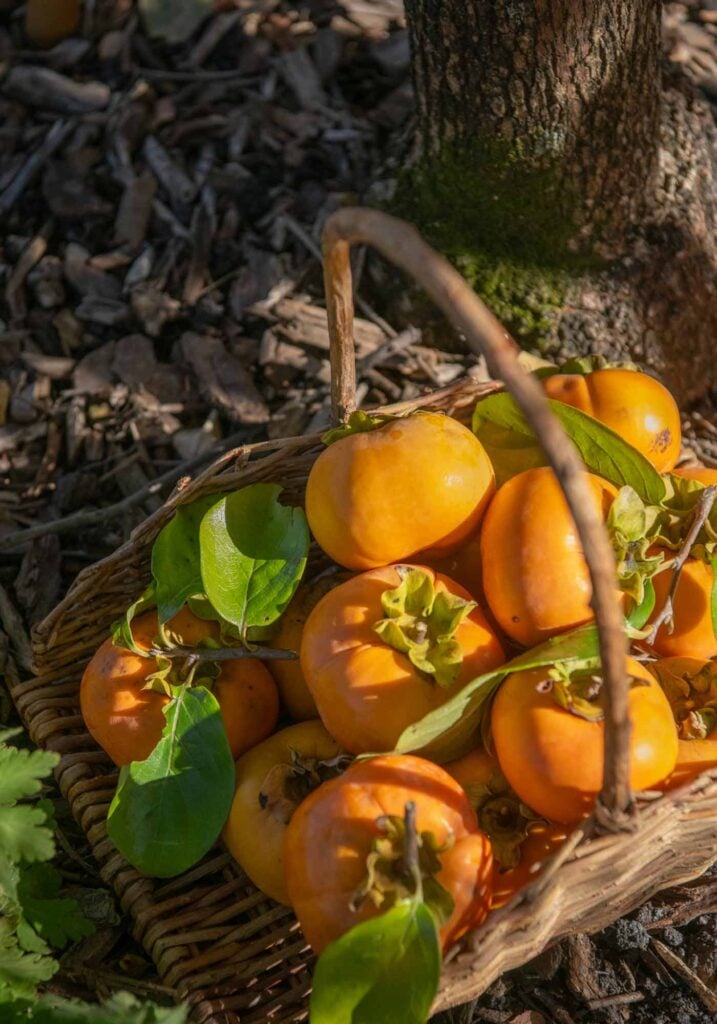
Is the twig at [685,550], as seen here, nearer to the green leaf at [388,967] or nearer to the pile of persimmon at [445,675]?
the pile of persimmon at [445,675]

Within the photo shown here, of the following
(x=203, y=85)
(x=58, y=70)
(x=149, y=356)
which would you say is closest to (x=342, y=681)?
(x=149, y=356)

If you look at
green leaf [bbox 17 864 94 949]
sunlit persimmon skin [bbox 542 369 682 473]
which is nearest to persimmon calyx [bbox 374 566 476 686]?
sunlit persimmon skin [bbox 542 369 682 473]

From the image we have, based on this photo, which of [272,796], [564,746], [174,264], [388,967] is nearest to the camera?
[388,967]

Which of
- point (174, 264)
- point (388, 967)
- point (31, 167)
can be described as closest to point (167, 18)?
point (31, 167)

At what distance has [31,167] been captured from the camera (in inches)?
116

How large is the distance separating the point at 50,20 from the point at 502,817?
2.72 meters

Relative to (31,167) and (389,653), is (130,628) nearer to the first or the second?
(389,653)

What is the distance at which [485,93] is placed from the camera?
2176 millimetres

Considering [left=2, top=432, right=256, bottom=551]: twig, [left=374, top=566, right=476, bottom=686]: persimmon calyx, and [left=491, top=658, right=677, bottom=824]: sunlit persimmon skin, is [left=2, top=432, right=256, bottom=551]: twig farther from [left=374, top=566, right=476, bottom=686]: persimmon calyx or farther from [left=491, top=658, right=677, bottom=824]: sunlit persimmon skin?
[left=491, top=658, right=677, bottom=824]: sunlit persimmon skin

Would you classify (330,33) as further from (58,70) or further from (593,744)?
(593,744)

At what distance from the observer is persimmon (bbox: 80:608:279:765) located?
1.67 meters

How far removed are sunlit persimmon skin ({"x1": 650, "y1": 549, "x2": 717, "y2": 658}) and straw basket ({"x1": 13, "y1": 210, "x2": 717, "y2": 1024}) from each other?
0.30 metres

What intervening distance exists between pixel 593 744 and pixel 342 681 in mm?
354

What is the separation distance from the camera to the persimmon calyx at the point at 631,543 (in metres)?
1.53
